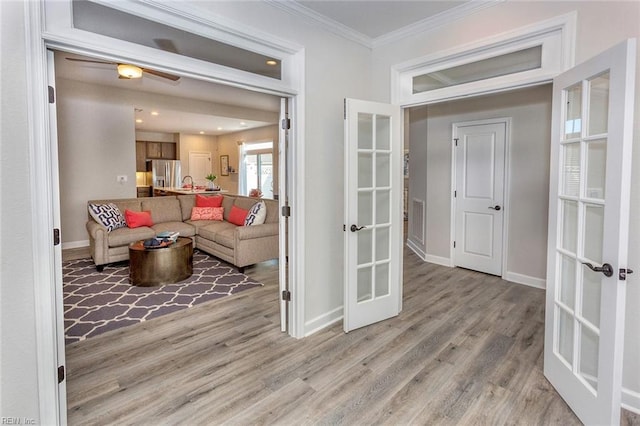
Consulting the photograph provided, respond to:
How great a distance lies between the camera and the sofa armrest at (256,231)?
4762 millimetres

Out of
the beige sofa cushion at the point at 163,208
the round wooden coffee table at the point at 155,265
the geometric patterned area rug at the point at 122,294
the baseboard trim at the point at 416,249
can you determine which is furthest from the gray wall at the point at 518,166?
the beige sofa cushion at the point at 163,208

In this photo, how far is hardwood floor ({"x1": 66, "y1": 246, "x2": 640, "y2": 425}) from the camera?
6.72 ft

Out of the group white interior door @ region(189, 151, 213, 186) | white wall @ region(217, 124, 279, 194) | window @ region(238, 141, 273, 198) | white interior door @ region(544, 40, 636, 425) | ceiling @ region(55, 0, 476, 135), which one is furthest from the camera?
white interior door @ region(189, 151, 213, 186)

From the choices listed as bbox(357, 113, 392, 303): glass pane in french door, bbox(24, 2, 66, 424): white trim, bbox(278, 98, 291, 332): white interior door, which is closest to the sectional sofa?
bbox(278, 98, 291, 332): white interior door

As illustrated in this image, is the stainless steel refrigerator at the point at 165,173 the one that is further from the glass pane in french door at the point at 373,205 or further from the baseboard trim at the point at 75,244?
the glass pane in french door at the point at 373,205

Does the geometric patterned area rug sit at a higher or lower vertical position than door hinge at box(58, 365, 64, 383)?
lower

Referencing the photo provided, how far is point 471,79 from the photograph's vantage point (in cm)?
291

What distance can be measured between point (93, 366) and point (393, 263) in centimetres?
265

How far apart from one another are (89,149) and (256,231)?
3.76 metres

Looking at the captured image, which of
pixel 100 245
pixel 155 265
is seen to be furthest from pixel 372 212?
pixel 100 245

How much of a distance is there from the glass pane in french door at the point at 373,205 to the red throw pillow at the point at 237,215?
302cm

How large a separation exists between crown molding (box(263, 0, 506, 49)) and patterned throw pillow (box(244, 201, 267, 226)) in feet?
9.19

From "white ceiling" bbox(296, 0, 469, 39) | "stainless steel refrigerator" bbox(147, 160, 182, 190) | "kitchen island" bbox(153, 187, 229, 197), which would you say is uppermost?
"white ceiling" bbox(296, 0, 469, 39)

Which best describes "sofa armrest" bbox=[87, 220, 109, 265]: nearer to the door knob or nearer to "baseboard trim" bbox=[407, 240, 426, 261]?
"baseboard trim" bbox=[407, 240, 426, 261]
